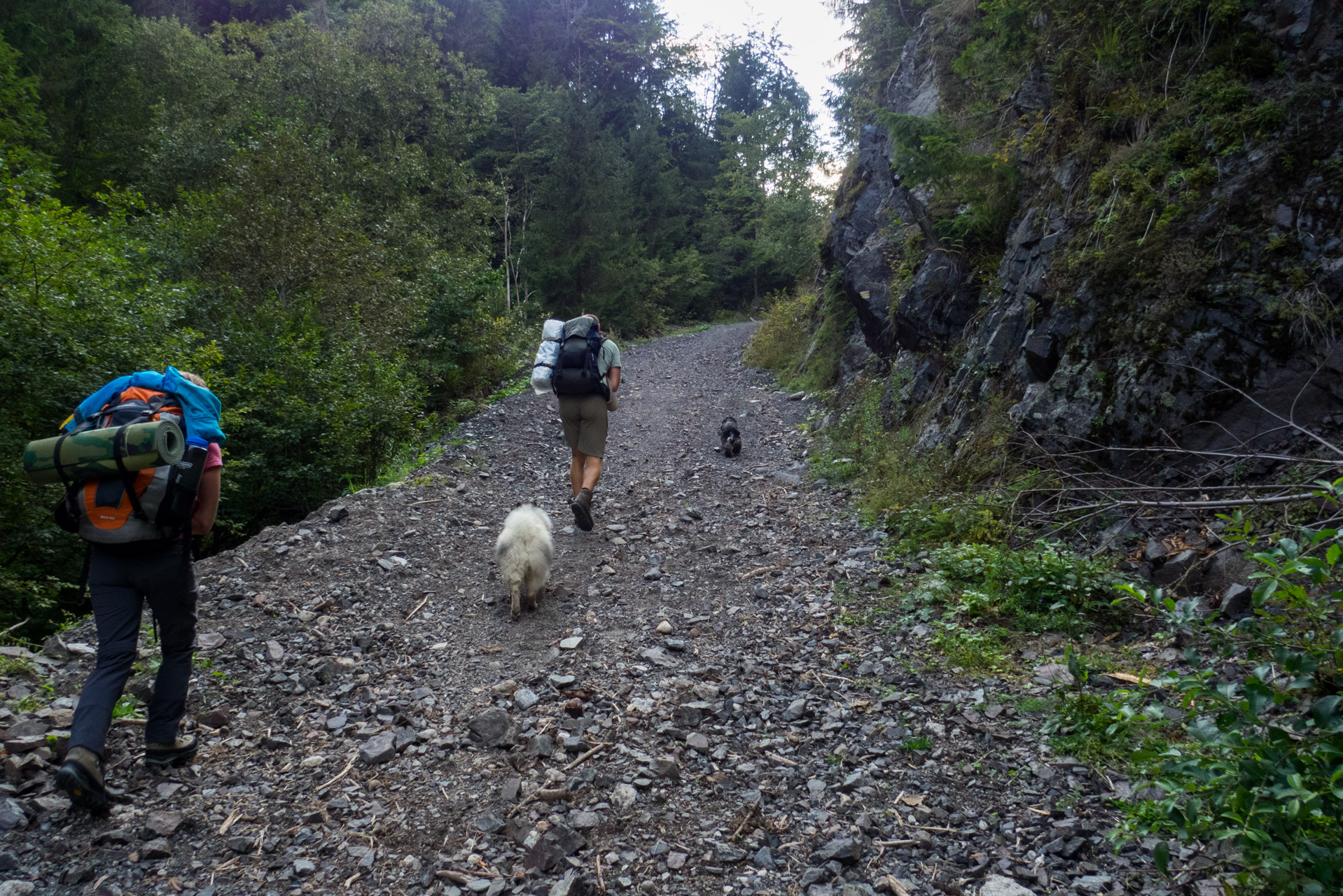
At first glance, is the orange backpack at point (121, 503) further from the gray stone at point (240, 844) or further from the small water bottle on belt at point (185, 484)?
the gray stone at point (240, 844)

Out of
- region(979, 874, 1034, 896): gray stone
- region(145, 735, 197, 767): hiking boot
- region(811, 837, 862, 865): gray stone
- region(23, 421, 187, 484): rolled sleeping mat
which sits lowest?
region(145, 735, 197, 767): hiking boot

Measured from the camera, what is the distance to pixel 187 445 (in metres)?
3.48

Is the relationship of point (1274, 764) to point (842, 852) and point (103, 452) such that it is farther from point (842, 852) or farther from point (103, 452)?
point (103, 452)

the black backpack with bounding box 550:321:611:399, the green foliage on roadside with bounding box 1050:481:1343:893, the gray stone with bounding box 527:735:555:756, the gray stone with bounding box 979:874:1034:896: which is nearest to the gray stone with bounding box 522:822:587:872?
the gray stone with bounding box 527:735:555:756

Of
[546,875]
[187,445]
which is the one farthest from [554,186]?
[546,875]

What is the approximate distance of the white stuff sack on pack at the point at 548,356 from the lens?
290 inches

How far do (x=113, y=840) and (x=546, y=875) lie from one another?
6.91 ft

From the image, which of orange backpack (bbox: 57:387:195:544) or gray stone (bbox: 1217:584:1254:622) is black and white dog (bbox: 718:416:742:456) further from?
orange backpack (bbox: 57:387:195:544)

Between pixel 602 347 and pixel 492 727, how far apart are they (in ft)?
15.4

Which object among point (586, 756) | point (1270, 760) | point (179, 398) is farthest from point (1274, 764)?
point (179, 398)

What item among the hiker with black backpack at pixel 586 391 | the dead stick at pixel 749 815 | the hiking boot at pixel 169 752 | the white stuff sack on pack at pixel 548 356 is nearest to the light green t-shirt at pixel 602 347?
the hiker with black backpack at pixel 586 391

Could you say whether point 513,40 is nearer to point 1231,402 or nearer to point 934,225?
point 934,225

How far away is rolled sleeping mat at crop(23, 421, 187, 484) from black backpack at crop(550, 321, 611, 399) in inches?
176

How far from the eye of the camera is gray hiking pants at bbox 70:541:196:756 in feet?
10.6
